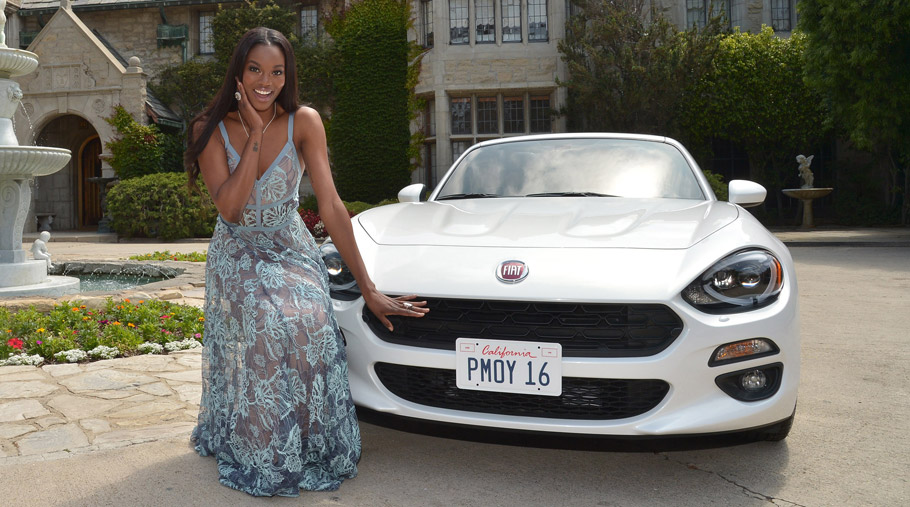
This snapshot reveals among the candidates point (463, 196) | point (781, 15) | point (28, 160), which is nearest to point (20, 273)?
point (28, 160)

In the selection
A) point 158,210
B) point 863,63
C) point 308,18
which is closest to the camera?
point 863,63

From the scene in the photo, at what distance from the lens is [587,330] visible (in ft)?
7.93

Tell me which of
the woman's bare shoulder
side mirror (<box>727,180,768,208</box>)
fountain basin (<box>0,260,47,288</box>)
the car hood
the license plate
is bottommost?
fountain basin (<box>0,260,47,288</box>)

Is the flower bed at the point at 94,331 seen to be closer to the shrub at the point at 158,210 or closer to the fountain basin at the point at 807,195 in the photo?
the shrub at the point at 158,210

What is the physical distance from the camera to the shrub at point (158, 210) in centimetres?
1644

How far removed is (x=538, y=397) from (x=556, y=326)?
9.9 inches

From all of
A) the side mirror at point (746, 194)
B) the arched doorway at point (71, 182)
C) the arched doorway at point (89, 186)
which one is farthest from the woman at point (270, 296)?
the arched doorway at point (89, 186)

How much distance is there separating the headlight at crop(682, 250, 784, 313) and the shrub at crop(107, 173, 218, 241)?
602 inches

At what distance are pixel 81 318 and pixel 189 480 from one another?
10.4 feet

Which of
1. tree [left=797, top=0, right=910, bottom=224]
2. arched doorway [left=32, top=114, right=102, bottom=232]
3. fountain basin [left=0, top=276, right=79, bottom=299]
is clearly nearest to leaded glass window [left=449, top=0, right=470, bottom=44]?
tree [left=797, top=0, right=910, bottom=224]

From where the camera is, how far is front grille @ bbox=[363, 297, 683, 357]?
2.38 metres

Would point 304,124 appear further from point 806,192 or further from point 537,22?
point 806,192

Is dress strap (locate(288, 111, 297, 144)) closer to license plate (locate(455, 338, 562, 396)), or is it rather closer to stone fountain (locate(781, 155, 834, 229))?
license plate (locate(455, 338, 562, 396))

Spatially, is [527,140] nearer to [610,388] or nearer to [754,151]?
[610,388]
